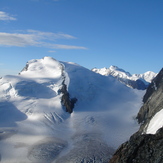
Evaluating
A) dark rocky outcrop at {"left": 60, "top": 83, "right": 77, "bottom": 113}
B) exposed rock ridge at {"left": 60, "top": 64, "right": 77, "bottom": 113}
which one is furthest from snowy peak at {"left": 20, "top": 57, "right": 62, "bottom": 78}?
dark rocky outcrop at {"left": 60, "top": 83, "right": 77, "bottom": 113}

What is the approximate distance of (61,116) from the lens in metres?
75.4

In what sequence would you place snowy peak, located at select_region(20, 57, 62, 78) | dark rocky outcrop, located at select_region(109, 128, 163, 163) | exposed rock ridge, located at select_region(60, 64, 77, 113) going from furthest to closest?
snowy peak, located at select_region(20, 57, 62, 78) → exposed rock ridge, located at select_region(60, 64, 77, 113) → dark rocky outcrop, located at select_region(109, 128, 163, 163)

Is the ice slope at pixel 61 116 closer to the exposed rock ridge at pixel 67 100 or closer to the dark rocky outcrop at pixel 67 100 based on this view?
the exposed rock ridge at pixel 67 100

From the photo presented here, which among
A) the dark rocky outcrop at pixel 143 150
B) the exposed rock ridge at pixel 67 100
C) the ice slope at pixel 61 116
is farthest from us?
the exposed rock ridge at pixel 67 100

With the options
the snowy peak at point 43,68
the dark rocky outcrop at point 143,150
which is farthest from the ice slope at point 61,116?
the dark rocky outcrop at point 143,150

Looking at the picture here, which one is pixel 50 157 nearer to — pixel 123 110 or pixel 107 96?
pixel 123 110

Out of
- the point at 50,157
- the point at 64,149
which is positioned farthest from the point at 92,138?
the point at 50,157

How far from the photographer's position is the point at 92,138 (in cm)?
6072

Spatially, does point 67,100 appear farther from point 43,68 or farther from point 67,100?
point 43,68

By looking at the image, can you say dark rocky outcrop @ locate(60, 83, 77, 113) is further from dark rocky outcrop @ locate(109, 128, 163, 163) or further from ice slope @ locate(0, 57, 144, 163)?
dark rocky outcrop @ locate(109, 128, 163, 163)

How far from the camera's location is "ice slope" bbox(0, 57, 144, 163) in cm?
5066

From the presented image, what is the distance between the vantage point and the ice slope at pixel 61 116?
5066 cm

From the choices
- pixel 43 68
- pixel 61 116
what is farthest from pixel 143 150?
pixel 43 68

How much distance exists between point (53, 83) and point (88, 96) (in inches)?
557
